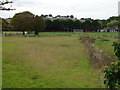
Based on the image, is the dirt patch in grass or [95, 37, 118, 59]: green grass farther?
[95, 37, 118, 59]: green grass

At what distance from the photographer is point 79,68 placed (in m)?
18.7

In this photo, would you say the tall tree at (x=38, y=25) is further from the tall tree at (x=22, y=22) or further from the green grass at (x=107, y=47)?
the green grass at (x=107, y=47)

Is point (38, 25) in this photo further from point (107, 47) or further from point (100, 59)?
point (100, 59)

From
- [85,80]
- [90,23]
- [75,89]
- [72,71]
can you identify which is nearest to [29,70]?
[72,71]

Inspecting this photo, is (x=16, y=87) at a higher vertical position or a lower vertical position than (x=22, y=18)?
lower

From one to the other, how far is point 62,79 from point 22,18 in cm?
8103

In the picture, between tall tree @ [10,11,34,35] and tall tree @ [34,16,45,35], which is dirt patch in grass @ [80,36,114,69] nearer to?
tall tree @ [34,16,45,35]

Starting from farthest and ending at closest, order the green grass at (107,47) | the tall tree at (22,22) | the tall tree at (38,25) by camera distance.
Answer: the tall tree at (22,22), the tall tree at (38,25), the green grass at (107,47)

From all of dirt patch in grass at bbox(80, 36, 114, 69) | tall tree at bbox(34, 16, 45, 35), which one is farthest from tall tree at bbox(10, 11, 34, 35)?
dirt patch in grass at bbox(80, 36, 114, 69)

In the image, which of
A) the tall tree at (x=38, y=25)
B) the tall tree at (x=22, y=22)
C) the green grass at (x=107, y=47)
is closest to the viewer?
the green grass at (x=107, y=47)

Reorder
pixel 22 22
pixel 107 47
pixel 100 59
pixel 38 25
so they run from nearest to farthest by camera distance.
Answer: pixel 100 59 < pixel 107 47 < pixel 38 25 < pixel 22 22

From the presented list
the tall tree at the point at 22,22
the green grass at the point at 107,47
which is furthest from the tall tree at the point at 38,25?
the green grass at the point at 107,47

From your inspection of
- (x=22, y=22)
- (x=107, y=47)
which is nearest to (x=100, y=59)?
(x=107, y=47)

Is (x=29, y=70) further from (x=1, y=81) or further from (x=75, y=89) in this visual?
(x=75, y=89)
